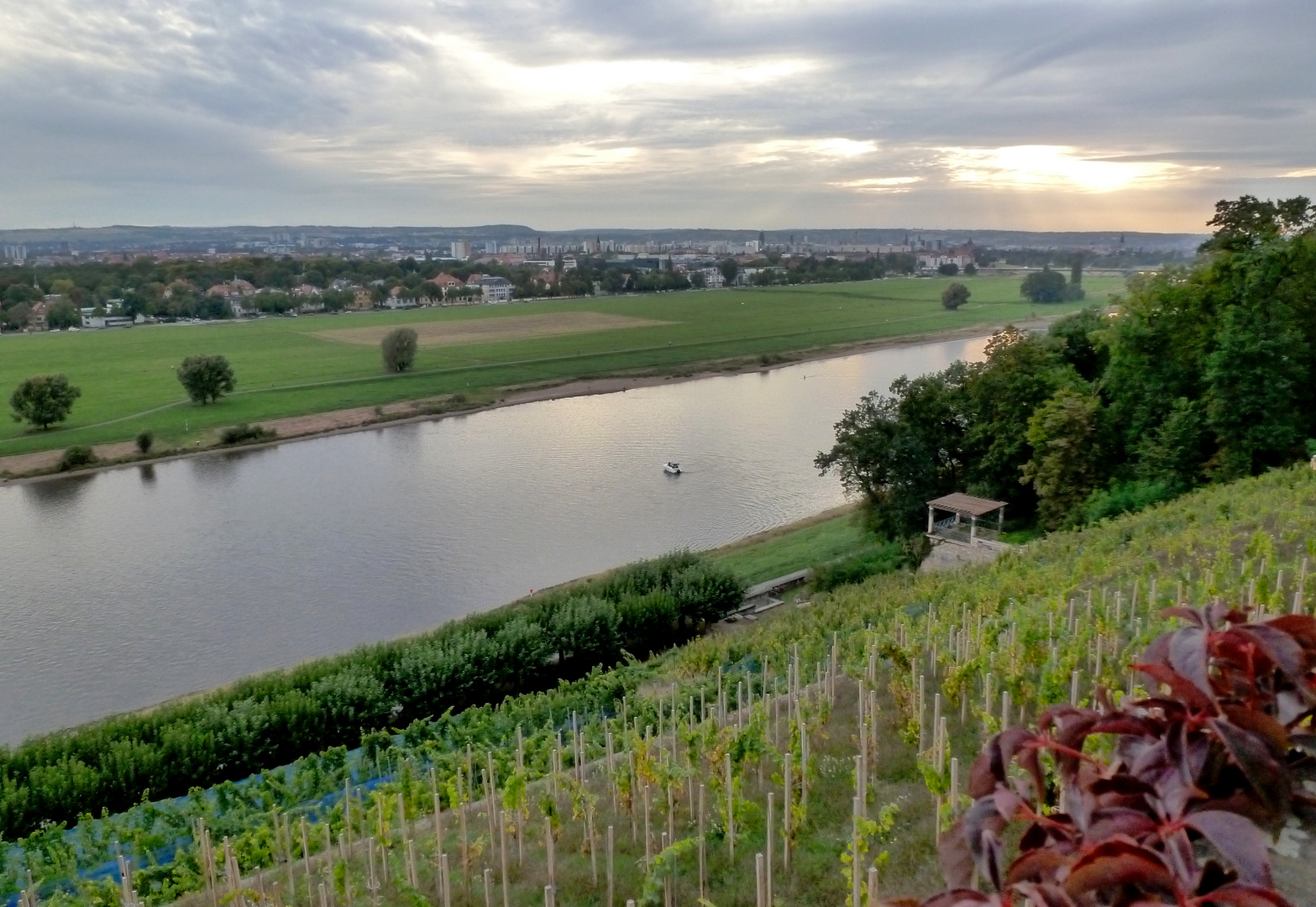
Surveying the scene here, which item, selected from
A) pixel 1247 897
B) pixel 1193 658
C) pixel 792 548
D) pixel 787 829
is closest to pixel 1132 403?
pixel 792 548

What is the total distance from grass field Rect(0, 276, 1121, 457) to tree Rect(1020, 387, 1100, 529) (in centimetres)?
3095

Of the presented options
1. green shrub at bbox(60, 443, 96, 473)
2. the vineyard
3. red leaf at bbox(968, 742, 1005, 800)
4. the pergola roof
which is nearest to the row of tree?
the pergola roof

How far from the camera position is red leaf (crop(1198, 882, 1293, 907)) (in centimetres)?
114

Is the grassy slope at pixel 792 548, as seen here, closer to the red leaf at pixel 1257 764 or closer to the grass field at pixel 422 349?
the red leaf at pixel 1257 764

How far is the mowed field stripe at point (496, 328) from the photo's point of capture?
61844 mm

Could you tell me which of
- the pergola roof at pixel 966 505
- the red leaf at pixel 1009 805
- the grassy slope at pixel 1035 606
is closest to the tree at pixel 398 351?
the pergola roof at pixel 966 505

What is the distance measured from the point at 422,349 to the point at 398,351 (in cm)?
810

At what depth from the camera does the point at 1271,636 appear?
1.62 m

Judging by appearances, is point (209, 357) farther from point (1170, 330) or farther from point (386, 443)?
point (1170, 330)

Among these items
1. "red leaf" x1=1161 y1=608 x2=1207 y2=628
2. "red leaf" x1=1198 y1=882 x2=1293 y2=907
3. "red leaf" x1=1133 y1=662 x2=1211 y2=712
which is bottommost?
"red leaf" x1=1198 y1=882 x2=1293 y2=907

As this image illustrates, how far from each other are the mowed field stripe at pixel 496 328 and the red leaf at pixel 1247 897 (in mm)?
59926

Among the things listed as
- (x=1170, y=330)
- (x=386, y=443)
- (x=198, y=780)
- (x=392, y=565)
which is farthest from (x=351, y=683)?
(x=386, y=443)

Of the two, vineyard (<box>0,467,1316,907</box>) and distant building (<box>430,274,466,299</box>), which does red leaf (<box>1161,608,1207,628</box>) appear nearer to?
vineyard (<box>0,467,1316,907</box>)

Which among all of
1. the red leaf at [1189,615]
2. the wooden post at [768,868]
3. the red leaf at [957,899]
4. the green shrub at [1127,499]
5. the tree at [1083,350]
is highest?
the red leaf at [1189,615]
